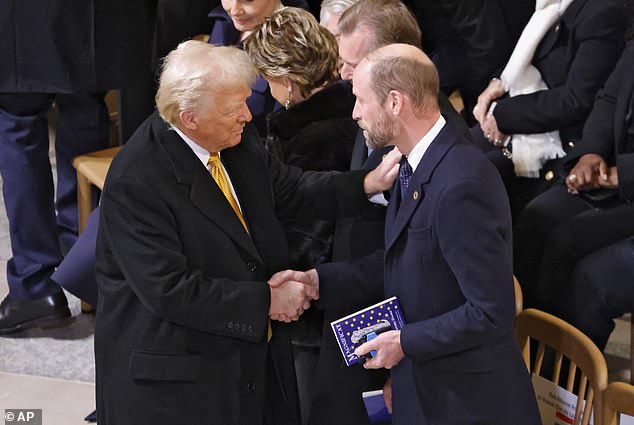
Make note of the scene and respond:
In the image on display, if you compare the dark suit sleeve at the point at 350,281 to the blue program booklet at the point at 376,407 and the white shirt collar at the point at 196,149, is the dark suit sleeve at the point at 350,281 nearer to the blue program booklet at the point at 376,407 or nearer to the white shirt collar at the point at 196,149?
the blue program booklet at the point at 376,407

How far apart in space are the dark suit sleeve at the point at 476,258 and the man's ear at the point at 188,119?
65 cm

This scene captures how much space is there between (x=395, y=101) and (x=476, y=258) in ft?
1.39

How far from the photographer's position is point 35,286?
464 cm

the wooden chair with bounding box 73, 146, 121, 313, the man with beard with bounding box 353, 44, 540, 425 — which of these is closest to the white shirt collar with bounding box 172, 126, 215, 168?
the man with beard with bounding box 353, 44, 540, 425

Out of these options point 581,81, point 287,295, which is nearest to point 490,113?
point 581,81

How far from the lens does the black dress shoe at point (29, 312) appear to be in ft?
15.1

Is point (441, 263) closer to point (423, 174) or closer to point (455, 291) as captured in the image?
point (455, 291)

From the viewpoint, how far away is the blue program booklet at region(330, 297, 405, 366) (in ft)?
8.84

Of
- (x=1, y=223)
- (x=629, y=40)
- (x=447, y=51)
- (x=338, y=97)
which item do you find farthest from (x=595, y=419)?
(x=1, y=223)

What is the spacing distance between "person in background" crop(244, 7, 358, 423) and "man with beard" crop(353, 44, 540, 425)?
1.53ft

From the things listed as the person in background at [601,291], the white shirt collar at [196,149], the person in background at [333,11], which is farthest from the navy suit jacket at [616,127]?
the white shirt collar at [196,149]

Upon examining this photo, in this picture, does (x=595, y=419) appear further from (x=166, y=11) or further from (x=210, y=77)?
(x=166, y=11)

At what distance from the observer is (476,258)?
96.2 inches

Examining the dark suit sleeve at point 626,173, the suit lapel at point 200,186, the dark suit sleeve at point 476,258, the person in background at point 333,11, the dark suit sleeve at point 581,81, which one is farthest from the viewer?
the dark suit sleeve at point 581,81
